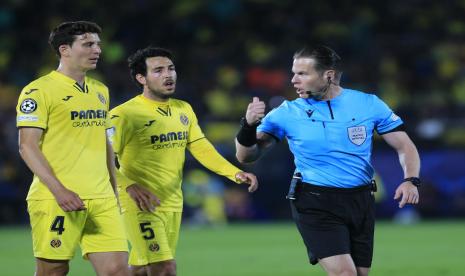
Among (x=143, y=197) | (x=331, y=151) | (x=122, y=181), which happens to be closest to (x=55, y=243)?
(x=143, y=197)

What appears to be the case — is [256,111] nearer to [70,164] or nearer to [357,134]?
[357,134]

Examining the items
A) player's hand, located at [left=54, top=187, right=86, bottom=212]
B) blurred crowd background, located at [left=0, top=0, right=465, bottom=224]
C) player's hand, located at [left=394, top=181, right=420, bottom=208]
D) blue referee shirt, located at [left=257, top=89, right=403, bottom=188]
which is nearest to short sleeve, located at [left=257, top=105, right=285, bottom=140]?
blue referee shirt, located at [left=257, top=89, right=403, bottom=188]

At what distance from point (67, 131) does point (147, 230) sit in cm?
160

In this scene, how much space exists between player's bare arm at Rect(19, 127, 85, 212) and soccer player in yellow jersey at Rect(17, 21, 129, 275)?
0.05ft

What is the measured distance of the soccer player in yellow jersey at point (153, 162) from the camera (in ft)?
29.0

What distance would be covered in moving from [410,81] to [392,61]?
914mm

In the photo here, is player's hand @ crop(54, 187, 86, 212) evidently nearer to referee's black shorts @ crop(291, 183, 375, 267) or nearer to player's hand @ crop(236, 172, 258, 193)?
player's hand @ crop(236, 172, 258, 193)

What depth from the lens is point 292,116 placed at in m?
7.99

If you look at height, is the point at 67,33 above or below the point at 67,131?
above

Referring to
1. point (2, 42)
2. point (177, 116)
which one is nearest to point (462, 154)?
point (2, 42)

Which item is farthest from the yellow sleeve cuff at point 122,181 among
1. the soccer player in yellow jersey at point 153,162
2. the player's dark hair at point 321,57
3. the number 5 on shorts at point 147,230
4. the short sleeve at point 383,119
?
the short sleeve at point 383,119

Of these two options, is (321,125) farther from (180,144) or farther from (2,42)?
(2,42)

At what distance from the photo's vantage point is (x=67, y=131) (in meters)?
7.61

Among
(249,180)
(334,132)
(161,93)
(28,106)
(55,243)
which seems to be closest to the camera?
(28,106)
